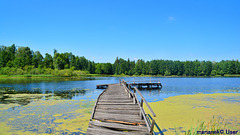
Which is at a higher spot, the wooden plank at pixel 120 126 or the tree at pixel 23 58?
the tree at pixel 23 58

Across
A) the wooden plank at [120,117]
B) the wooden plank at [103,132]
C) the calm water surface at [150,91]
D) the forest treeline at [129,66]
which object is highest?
the forest treeline at [129,66]

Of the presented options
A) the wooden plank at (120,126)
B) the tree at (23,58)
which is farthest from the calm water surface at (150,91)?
the tree at (23,58)

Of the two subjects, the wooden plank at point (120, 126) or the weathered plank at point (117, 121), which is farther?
the wooden plank at point (120, 126)

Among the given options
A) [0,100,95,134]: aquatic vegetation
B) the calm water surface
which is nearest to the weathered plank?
[0,100,95,134]: aquatic vegetation

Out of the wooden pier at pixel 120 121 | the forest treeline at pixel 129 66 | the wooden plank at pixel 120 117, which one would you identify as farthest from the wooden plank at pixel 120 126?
the forest treeline at pixel 129 66

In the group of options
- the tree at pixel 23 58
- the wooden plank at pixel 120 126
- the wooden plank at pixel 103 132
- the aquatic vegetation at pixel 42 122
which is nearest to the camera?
the wooden plank at pixel 103 132

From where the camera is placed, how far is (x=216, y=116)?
11.5 metres

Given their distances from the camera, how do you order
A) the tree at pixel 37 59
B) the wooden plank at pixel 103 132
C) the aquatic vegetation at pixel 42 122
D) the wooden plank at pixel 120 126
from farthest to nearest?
1. the tree at pixel 37 59
2. the aquatic vegetation at pixel 42 122
3. the wooden plank at pixel 120 126
4. the wooden plank at pixel 103 132

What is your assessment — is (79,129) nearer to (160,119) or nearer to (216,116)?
(160,119)

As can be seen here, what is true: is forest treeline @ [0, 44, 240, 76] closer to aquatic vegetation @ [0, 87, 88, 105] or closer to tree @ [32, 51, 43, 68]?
tree @ [32, 51, 43, 68]

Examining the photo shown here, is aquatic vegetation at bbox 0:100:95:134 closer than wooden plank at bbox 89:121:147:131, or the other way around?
wooden plank at bbox 89:121:147:131

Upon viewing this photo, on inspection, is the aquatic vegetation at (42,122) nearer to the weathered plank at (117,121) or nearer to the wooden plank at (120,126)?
the weathered plank at (117,121)

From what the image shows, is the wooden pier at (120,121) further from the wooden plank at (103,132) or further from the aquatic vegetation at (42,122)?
the aquatic vegetation at (42,122)

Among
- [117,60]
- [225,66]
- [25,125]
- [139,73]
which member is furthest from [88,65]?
[25,125]
